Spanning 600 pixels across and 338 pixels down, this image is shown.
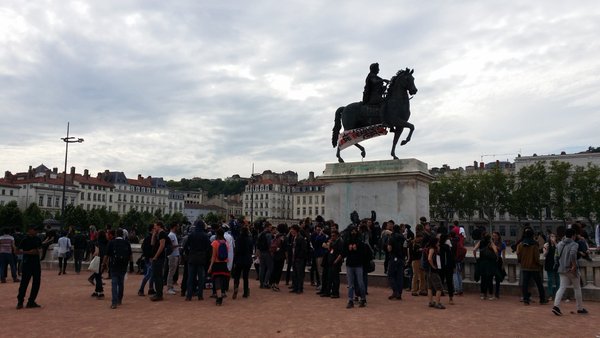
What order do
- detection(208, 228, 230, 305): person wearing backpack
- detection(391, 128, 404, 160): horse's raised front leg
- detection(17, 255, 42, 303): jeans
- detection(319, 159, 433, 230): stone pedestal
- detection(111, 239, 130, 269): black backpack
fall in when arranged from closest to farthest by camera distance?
detection(17, 255, 42, 303): jeans, detection(111, 239, 130, 269): black backpack, detection(208, 228, 230, 305): person wearing backpack, detection(319, 159, 433, 230): stone pedestal, detection(391, 128, 404, 160): horse's raised front leg

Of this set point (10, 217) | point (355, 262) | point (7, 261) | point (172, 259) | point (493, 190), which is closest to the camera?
point (355, 262)

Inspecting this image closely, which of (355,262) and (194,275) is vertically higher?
(355,262)

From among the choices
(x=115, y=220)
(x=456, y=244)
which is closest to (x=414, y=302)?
(x=456, y=244)

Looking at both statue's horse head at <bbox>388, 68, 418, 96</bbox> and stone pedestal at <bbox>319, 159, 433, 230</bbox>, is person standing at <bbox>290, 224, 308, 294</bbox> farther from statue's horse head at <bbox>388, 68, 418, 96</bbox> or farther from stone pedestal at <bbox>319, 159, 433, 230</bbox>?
statue's horse head at <bbox>388, 68, 418, 96</bbox>

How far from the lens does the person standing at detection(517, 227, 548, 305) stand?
12516mm

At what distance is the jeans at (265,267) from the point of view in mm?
14938

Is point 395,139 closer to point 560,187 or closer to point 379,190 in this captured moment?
point 379,190

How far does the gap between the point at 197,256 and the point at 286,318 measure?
3670 mm

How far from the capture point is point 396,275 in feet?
43.4

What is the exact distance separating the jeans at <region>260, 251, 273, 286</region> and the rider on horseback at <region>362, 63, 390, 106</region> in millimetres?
8949

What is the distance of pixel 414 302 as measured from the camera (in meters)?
12.6

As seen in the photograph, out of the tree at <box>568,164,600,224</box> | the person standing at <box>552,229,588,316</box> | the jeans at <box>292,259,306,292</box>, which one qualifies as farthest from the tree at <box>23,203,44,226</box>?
the tree at <box>568,164,600,224</box>

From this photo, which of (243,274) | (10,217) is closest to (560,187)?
(243,274)

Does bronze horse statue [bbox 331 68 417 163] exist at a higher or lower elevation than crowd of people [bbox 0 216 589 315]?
higher
